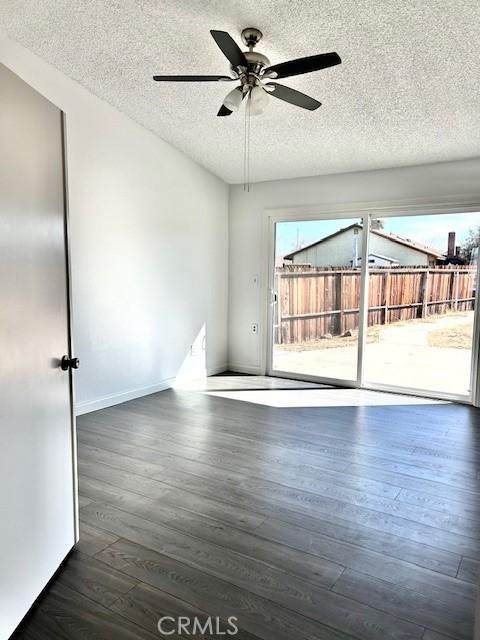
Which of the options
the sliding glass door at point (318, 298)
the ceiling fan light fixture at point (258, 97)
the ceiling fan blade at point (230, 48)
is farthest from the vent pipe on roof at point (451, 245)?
the ceiling fan blade at point (230, 48)

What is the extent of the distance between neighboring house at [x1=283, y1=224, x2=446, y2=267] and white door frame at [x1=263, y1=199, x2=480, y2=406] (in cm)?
10

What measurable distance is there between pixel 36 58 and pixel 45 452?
3.16m

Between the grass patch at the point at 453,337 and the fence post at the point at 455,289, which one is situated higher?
the fence post at the point at 455,289

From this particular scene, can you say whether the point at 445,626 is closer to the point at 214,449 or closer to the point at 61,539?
the point at 61,539

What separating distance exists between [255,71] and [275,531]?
266 cm

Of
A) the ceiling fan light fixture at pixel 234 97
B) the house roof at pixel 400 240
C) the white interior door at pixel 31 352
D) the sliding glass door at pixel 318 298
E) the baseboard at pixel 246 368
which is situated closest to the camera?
the white interior door at pixel 31 352

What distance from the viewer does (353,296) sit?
499 centimetres

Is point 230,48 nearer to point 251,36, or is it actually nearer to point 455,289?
point 251,36

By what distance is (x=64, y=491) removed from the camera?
1.85m

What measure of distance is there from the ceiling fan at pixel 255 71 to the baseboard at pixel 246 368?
3.49 m

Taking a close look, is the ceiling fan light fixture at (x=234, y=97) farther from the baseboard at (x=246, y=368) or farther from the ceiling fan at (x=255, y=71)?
Result: the baseboard at (x=246, y=368)

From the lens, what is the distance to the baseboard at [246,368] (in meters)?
5.72

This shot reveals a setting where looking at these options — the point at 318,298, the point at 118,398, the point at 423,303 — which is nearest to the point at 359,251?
the point at 318,298

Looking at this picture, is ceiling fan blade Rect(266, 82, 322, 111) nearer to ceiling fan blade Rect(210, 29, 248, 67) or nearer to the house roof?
ceiling fan blade Rect(210, 29, 248, 67)
